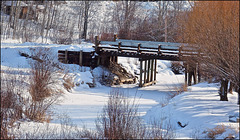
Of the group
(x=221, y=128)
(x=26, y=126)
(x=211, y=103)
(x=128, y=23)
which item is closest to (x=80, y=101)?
(x=211, y=103)

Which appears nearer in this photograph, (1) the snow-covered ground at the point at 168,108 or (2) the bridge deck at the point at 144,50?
(1) the snow-covered ground at the point at 168,108

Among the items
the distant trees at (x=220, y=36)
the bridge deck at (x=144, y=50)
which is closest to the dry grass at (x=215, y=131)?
the distant trees at (x=220, y=36)

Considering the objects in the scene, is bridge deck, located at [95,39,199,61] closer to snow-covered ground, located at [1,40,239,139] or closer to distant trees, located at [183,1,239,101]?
snow-covered ground, located at [1,40,239,139]

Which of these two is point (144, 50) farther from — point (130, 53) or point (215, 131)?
point (215, 131)

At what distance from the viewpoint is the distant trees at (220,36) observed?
31.7ft

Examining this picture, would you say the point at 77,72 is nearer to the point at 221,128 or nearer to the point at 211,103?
the point at 211,103

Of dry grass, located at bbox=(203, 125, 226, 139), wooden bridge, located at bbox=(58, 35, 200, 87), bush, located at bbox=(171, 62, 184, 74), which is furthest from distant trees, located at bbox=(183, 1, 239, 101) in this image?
bush, located at bbox=(171, 62, 184, 74)

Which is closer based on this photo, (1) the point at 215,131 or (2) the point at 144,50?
(1) the point at 215,131

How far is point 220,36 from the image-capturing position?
10188mm

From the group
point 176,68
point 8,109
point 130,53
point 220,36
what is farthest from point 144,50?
point 8,109

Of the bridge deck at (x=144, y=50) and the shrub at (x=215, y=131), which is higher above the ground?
the bridge deck at (x=144, y=50)

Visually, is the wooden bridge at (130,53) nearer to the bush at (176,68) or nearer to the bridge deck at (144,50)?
the bridge deck at (144,50)

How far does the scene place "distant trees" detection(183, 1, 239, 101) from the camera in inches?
380

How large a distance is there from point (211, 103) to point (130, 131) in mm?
6409
